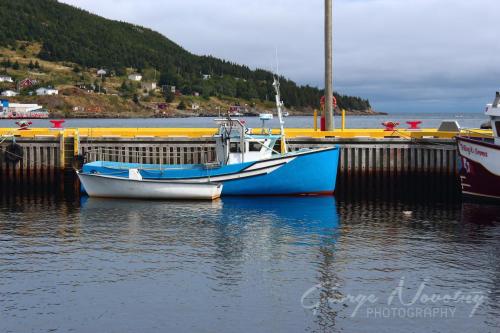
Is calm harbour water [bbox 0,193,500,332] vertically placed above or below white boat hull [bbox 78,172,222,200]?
below

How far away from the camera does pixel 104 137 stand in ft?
127

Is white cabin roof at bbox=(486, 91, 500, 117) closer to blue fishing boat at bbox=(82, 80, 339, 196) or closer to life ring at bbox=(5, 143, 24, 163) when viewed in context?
blue fishing boat at bbox=(82, 80, 339, 196)

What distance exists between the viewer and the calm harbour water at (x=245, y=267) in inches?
654

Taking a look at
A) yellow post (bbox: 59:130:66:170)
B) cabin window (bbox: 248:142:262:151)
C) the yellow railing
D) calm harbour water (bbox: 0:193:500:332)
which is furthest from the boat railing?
calm harbour water (bbox: 0:193:500:332)

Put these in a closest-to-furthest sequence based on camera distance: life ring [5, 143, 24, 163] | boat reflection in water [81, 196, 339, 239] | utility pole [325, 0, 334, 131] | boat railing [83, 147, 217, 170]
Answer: boat reflection in water [81, 196, 339, 239]
utility pole [325, 0, 334, 131]
boat railing [83, 147, 217, 170]
life ring [5, 143, 24, 163]

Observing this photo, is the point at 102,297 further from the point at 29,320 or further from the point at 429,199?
the point at 429,199

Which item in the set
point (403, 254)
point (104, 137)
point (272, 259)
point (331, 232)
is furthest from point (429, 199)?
point (104, 137)

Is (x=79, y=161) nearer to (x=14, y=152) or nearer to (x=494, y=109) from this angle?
(x=14, y=152)

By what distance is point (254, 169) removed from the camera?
113 feet

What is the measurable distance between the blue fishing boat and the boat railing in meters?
2.49

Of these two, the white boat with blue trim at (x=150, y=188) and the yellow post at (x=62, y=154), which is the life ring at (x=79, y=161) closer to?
the yellow post at (x=62, y=154)

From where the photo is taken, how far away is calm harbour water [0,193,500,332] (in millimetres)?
16609

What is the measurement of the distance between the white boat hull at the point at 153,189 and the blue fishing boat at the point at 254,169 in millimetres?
421

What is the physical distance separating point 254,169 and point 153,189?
5.51 metres
